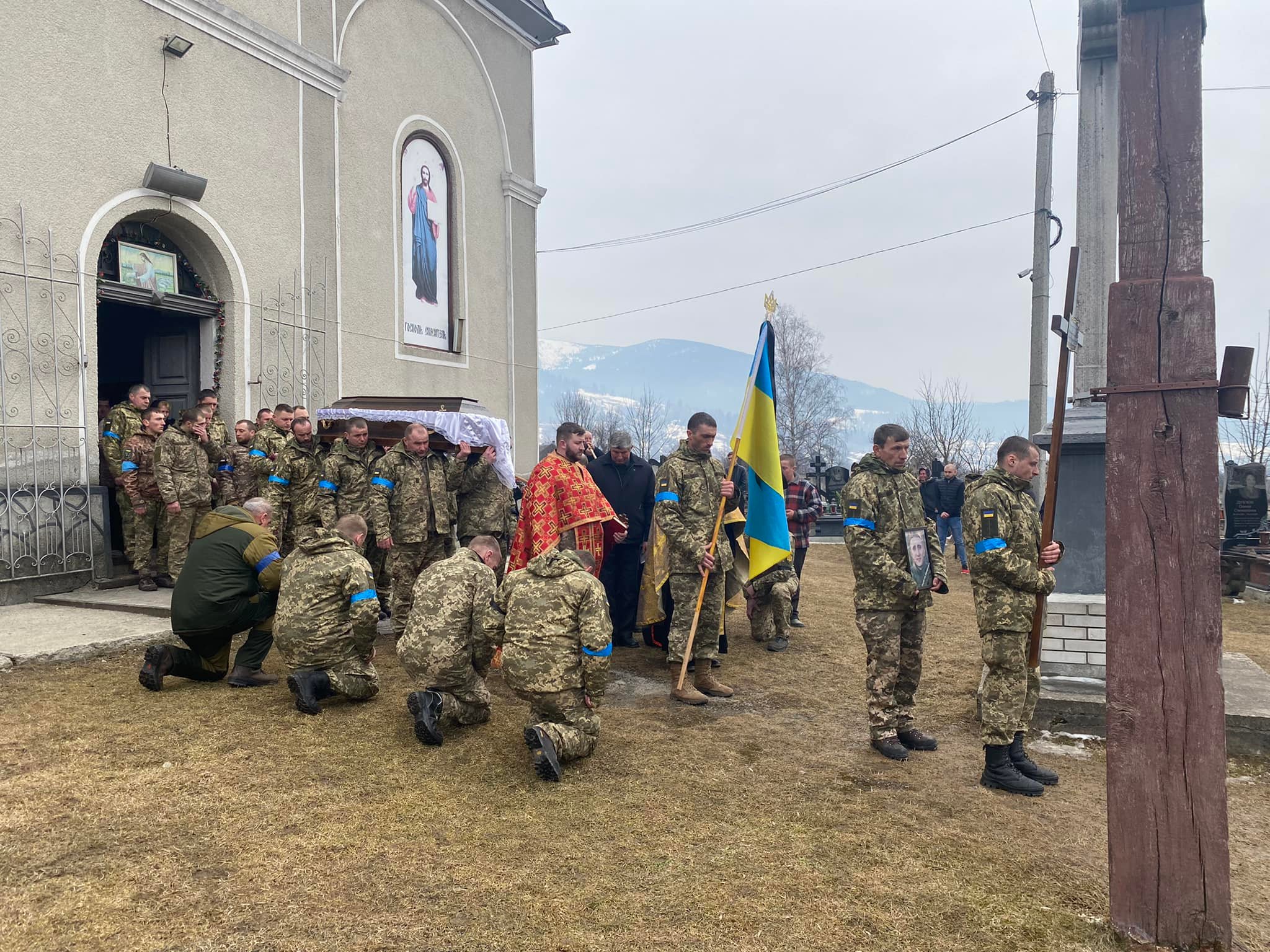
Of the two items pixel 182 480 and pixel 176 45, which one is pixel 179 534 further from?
pixel 176 45

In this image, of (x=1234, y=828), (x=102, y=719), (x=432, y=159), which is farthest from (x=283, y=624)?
(x=432, y=159)

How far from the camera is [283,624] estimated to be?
5.38m

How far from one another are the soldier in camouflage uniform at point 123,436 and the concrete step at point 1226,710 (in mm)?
8615

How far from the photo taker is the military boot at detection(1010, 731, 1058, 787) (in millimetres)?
4699

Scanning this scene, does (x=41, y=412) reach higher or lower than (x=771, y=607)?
higher

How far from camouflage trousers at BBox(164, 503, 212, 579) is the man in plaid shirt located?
6.24m

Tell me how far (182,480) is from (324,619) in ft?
13.2

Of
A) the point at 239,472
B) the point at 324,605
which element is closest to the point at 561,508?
the point at 324,605

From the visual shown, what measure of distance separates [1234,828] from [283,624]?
18.1 ft

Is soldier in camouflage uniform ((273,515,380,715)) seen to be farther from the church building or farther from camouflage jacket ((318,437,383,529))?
the church building

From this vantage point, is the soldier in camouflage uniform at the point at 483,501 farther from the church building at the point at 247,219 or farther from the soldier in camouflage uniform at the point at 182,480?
the church building at the point at 247,219

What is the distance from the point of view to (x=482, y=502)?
26.1ft

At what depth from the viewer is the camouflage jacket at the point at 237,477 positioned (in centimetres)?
941

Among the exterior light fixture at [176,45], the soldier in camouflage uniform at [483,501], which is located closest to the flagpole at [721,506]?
the soldier in camouflage uniform at [483,501]
